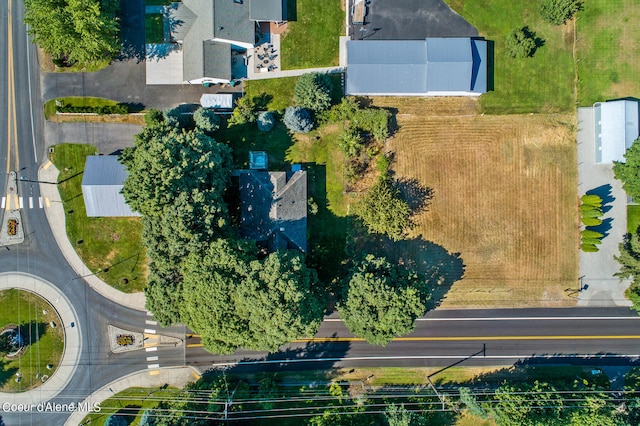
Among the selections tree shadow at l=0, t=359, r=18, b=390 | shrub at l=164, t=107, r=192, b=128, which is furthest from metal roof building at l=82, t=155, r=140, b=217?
tree shadow at l=0, t=359, r=18, b=390

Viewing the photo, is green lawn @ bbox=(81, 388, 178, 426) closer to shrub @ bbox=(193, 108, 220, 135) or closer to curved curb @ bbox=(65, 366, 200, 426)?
curved curb @ bbox=(65, 366, 200, 426)

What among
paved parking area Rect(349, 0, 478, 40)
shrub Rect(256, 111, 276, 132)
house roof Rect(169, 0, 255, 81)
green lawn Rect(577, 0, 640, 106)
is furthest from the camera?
green lawn Rect(577, 0, 640, 106)

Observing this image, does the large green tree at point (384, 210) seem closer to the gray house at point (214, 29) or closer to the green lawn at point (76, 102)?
the gray house at point (214, 29)

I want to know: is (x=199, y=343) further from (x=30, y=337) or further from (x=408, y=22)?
(x=408, y=22)

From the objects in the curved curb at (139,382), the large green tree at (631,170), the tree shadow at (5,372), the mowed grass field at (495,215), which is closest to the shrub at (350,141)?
the mowed grass field at (495,215)

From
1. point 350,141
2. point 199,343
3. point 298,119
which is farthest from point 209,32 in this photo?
point 199,343

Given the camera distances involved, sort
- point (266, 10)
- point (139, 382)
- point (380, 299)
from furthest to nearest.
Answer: point (139, 382), point (266, 10), point (380, 299)
